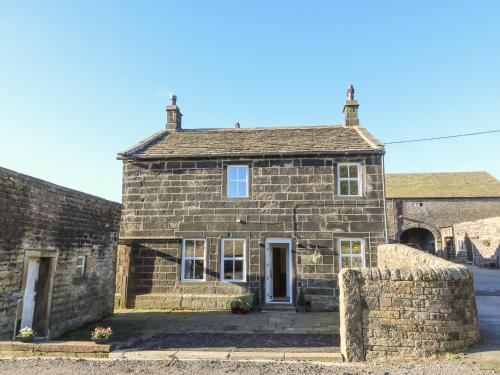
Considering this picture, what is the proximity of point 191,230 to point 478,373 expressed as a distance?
9.59 metres

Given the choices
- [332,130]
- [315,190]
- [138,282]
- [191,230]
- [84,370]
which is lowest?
[84,370]

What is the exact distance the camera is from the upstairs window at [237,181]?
43.0ft

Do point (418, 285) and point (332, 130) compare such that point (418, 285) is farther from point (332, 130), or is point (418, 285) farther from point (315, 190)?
point (332, 130)

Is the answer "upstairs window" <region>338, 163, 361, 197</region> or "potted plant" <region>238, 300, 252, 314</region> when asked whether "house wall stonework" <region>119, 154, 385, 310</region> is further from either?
"potted plant" <region>238, 300, 252, 314</region>

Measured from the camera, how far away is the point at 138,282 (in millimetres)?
12758

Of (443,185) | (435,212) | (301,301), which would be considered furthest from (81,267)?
(443,185)

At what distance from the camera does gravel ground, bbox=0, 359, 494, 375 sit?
18.8 ft

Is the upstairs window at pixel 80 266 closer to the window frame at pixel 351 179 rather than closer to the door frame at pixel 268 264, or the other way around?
the door frame at pixel 268 264

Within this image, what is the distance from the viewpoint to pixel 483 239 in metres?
24.4

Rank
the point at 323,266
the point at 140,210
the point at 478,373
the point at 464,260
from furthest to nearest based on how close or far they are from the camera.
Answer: the point at 464,260 < the point at 140,210 < the point at 323,266 < the point at 478,373

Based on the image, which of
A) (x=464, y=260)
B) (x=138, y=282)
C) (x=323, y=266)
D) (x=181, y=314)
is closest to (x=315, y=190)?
(x=323, y=266)

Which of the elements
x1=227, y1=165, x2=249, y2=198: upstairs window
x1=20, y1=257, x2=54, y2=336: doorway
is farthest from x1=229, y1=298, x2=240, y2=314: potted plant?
x1=20, y1=257, x2=54, y2=336: doorway

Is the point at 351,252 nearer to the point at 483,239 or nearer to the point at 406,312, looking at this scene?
the point at 406,312

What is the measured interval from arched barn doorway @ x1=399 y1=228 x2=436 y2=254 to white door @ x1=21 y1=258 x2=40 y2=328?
101ft
